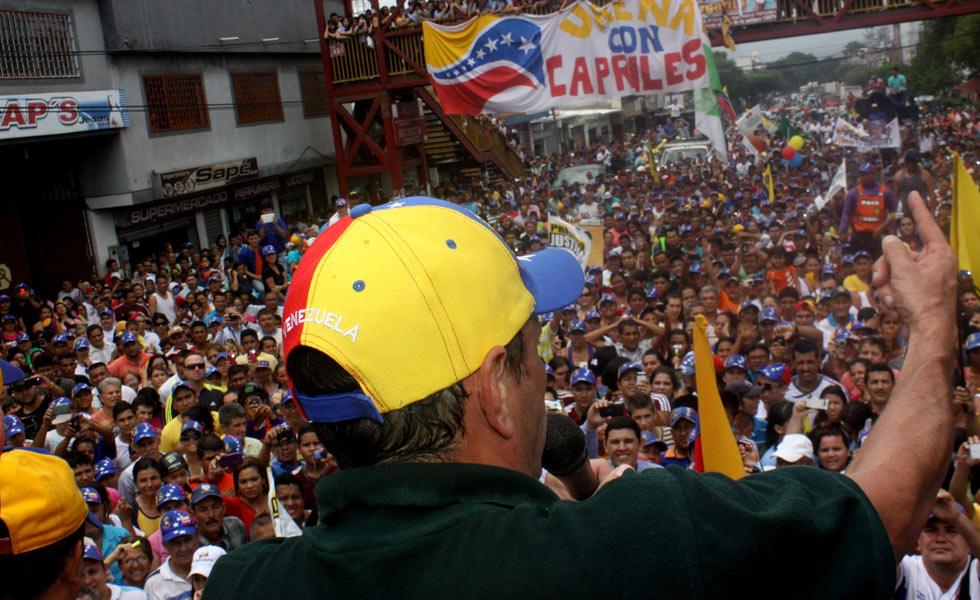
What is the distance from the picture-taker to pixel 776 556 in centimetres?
92

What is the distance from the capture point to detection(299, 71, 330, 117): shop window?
2380 cm

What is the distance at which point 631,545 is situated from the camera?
0.91 meters

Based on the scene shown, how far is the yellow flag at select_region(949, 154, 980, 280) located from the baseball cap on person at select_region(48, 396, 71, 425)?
6.25 meters

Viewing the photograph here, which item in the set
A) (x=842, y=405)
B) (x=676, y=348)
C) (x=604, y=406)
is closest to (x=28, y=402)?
(x=604, y=406)

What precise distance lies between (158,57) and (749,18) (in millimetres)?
12382

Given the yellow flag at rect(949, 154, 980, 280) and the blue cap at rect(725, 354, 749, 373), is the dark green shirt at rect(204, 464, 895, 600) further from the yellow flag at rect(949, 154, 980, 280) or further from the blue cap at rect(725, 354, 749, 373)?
the blue cap at rect(725, 354, 749, 373)

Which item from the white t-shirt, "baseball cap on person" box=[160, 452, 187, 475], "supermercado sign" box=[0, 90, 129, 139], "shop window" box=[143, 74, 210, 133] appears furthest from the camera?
"shop window" box=[143, 74, 210, 133]

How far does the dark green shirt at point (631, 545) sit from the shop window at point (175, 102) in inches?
729

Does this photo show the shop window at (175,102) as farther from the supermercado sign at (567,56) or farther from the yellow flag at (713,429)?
the yellow flag at (713,429)

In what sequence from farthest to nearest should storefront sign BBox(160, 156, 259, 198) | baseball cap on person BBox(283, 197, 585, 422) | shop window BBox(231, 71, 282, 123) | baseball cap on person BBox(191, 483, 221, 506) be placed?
shop window BBox(231, 71, 282, 123) → storefront sign BBox(160, 156, 259, 198) → baseball cap on person BBox(191, 483, 221, 506) → baseball cap on person BBox(283, 197, 585, 422)

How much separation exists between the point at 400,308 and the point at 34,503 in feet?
3.91

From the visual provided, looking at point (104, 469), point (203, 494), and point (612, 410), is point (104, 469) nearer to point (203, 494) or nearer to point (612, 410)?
point (203, 494)

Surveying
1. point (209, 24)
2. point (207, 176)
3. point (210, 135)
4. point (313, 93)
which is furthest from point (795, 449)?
point (313, 93)

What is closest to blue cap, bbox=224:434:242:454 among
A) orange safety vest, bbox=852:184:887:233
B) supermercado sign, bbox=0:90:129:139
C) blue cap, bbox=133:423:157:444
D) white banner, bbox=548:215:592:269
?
blue cap, bbox=133:423:157:444
